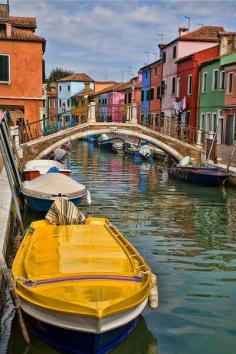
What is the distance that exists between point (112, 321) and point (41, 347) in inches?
45.3

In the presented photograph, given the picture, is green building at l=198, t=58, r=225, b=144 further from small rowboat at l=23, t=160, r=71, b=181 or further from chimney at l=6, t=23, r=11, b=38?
chimney at l=6, t=23, r=11, b=38

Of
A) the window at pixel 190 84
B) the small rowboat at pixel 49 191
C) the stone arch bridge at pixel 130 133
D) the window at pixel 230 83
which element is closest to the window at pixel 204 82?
the window at pixel 190 84

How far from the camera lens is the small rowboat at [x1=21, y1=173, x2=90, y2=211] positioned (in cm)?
1196

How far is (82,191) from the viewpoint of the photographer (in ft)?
41.1

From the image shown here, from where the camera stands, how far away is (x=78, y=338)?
186 inches

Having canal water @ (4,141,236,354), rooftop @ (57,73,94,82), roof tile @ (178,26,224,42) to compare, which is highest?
roof tile @ (178,26,224,42)

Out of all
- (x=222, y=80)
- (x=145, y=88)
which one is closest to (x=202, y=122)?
(x=222, y=80)

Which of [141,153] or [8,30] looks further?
[141,153]

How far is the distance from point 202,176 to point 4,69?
1035 cm

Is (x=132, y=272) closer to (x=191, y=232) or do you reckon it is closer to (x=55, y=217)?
(x=55, y=217)

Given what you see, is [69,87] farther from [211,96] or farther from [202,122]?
[211,96]

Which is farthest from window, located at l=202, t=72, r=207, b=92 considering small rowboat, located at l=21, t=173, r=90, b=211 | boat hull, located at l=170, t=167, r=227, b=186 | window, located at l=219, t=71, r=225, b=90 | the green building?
small rowboat, located at l=21, t=173, r=90, b=211

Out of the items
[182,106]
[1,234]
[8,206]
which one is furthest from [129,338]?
[182,106]

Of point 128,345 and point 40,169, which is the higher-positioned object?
point 40,169
